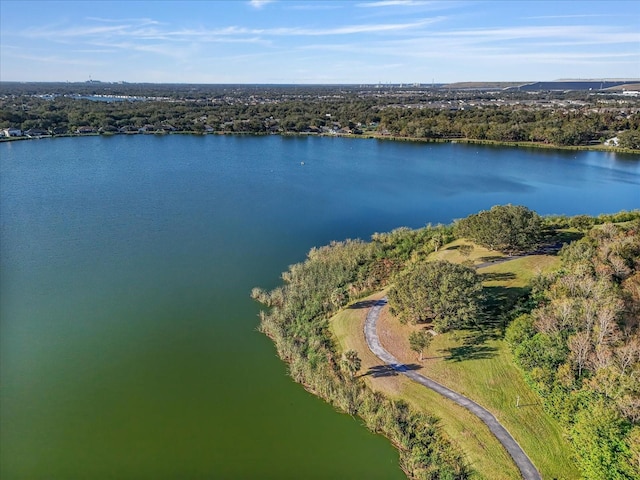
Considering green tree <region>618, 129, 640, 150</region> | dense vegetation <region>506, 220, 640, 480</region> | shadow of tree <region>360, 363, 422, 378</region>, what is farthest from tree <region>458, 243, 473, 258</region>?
green tree <region>618, 129, 640, 150</region>

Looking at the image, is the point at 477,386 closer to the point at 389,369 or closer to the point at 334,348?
the point at 389,369

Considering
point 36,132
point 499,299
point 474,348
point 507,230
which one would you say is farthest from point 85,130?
point 474,348

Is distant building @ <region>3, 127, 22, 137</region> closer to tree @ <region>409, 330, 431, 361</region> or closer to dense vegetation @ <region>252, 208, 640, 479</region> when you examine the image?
dense vegetation @ <region>252, 208, 640, 479</region>

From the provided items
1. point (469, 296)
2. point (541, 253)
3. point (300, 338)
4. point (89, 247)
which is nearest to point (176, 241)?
point (89, 247)

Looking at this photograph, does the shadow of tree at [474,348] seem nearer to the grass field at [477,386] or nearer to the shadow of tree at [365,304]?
the grass field at [477,386]

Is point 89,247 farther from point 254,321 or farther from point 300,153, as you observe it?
point 300,153

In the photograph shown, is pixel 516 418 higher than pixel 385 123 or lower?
lower

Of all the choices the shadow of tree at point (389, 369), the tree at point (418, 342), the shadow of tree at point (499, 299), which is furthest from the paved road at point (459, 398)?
the shadow of tree at point (499, 299)
